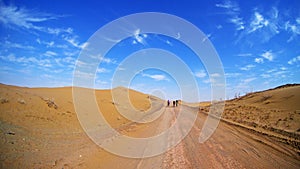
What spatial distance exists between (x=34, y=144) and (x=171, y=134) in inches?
251

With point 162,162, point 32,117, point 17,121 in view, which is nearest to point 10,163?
point 162,162

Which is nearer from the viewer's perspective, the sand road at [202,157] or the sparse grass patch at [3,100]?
the sand road at [202,157]

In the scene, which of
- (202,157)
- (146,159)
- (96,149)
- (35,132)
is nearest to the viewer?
(146,159)

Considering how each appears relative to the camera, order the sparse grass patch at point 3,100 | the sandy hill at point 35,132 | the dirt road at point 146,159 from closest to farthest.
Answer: the dirt road at point 146,159 → the sandy hill at point 35,132 → the sparse grass patch at point 3,100

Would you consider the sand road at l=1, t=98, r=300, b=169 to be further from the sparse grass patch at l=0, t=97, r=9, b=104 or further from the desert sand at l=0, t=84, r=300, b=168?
the sparse grass patch at l=0, t=97, r=9, b=104

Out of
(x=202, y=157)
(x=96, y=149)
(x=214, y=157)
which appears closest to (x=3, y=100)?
(x=96, y=149)

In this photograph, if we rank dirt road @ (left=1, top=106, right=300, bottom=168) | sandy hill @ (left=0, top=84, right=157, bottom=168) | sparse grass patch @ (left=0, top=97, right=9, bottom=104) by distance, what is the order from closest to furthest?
dirt road @ (left=1, top=106, right=300, bottom=168) < sandy hill @ (left=0, top=84, right=157, bottom=168) < sparse grass patch @ (left=0, top=97, right=9, bottom=104)

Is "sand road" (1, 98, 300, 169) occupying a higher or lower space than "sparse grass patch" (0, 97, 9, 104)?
lower

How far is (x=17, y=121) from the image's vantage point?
1141 centimetres

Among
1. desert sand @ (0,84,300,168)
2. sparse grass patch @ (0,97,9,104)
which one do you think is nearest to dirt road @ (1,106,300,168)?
desert sand @ (0,84,300,168)

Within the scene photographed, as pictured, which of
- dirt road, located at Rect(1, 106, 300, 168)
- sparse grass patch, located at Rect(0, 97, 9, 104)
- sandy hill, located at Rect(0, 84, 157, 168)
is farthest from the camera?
sparse grass patch, located at Rect(0, 97, 9, 104)

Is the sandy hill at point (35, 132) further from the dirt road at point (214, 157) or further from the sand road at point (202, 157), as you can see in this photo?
the dirt road at point (214, 157)

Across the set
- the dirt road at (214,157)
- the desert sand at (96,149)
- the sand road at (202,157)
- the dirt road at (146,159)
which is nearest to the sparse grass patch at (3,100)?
the desert sand at (96,149)

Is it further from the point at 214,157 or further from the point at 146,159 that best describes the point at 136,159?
the point at 214,157
